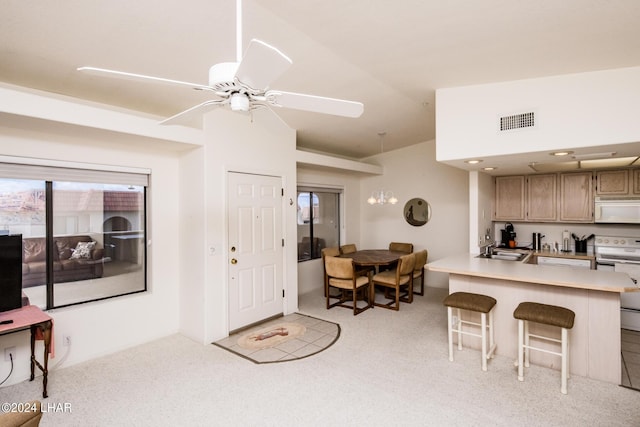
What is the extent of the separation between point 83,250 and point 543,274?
449 cm

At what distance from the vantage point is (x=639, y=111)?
2699 millimetres

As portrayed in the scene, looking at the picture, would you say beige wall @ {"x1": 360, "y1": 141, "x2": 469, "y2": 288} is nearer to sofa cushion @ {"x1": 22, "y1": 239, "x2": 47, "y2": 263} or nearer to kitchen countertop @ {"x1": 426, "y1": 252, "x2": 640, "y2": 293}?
kitchen countertop @ {"x1": 426, "y1": 252, "x2": 640, "y2": 293}

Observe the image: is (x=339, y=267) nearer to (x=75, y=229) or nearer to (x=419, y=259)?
(x=419, y=259)

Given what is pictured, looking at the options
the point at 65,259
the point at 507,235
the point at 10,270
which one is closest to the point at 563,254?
the point at 507,235

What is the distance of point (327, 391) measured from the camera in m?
2.72

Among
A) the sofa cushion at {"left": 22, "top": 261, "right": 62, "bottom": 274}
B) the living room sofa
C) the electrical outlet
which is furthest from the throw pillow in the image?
the electrical outlet

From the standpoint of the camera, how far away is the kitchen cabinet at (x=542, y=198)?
185 inches

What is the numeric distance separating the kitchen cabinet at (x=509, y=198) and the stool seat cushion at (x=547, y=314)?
7.89 feet

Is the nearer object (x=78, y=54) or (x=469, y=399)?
(x=78, y=54)

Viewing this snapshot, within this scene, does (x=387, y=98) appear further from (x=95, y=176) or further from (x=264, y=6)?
(x=95, y=176)

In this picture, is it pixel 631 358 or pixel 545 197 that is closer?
pixel 631 358

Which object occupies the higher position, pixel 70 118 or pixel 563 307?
pixel 70 118

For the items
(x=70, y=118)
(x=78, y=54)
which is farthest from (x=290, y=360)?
(x=78, y=54)

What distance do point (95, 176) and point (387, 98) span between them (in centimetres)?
333
